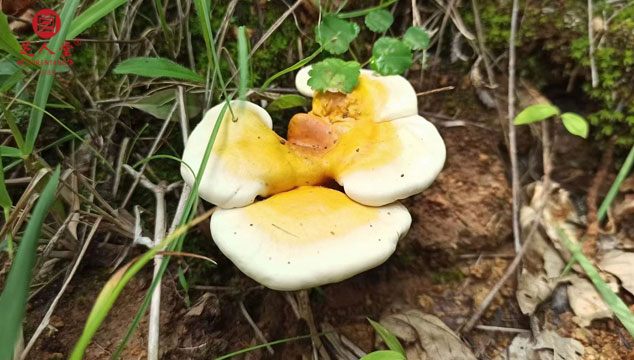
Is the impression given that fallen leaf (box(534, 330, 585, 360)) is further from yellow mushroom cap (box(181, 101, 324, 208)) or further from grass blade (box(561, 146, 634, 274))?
yellow mushroom cap (box(181, 101, 324, 208))

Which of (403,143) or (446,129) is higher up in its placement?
(403,143)

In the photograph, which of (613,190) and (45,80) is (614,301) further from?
(45,80)

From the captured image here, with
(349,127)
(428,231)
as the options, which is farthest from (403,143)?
(428,231)

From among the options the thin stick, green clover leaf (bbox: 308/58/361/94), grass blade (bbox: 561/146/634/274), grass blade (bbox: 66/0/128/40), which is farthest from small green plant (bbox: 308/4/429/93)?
Result: grass blade (bbox: 561/146/634/274)

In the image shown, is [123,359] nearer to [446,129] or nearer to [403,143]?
[403,143]

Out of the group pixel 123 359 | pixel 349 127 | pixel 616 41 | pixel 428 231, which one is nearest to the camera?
pixel 123 359

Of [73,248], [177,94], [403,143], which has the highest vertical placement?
[177,94]

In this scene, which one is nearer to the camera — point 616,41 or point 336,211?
point 336,211

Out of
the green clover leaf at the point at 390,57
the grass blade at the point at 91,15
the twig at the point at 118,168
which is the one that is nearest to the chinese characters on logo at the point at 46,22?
the grass blade at the point at 91,15
